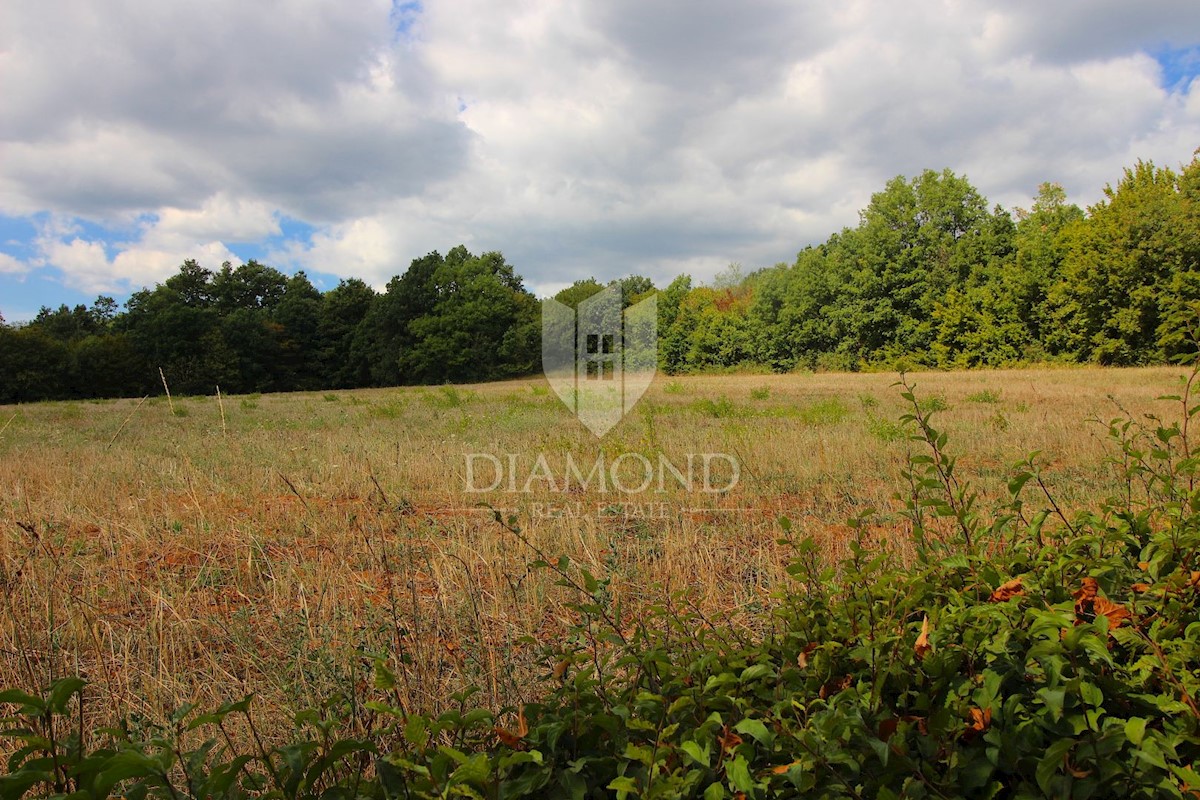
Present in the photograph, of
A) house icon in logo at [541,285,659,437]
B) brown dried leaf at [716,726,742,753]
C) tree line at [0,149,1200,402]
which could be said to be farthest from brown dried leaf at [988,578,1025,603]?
tree line at [0,149,1200,402]

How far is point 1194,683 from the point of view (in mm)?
1738

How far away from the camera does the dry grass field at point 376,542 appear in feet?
10.8

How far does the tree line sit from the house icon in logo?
5.08 meters

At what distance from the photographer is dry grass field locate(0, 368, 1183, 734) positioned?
329 cm

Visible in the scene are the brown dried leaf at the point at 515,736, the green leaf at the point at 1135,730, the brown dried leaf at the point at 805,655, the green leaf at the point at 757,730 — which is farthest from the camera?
the brown dried leaf at the point at 805,655

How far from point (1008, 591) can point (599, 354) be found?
71.9ft

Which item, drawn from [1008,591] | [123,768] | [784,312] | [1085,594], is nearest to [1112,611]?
[1085,594]

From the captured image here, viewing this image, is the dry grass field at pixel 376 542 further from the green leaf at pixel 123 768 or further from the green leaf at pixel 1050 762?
the green leaf at pixel 1050 762

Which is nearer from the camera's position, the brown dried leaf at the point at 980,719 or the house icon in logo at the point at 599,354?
the brown dried leaf at the point at 980,719

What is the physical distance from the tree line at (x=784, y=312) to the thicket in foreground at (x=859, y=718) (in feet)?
124

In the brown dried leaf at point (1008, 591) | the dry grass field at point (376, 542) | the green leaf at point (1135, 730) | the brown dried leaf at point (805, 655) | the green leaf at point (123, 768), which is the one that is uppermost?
the green leaf at point (123, 768)

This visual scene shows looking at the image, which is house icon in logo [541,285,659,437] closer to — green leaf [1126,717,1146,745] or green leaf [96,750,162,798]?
green leaf [1126,717,1146,745]

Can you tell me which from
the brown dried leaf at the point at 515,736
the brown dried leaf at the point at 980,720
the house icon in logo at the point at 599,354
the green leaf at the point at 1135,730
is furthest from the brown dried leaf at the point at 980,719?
the house icon in logo at the point at 599,354

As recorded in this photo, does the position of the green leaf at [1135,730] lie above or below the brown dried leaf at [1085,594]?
below
